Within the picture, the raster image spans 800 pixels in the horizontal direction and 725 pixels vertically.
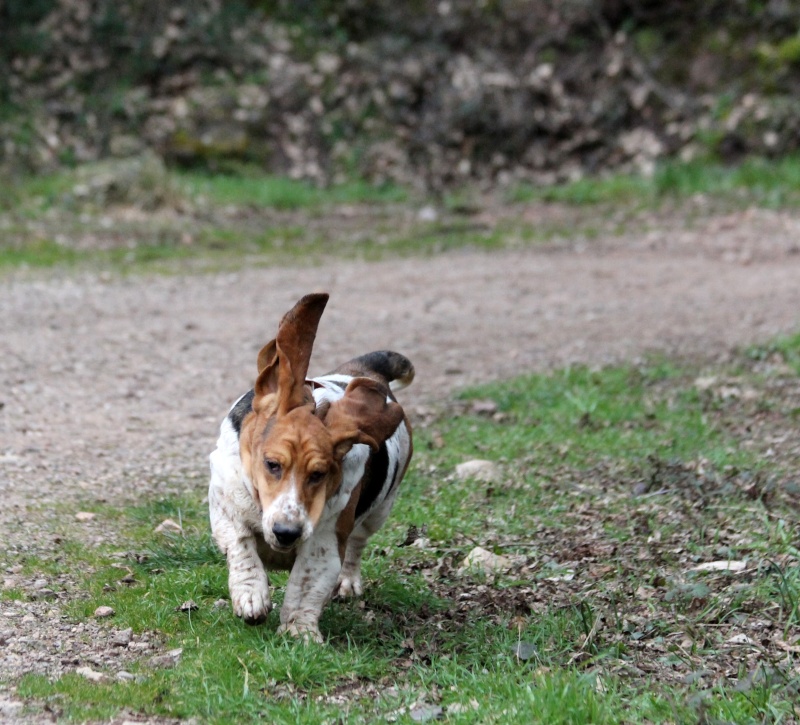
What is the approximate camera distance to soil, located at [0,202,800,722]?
5.45 meters

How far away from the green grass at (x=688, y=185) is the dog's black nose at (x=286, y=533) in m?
10.9

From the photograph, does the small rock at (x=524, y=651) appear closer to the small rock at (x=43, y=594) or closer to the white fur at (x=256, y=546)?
the white fur at (x=256, y=546)

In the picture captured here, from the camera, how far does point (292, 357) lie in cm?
405

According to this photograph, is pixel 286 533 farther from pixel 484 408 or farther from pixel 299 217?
pixel 299 217

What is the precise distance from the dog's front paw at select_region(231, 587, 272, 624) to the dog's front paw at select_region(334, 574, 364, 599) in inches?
27.2

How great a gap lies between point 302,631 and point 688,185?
11.2m

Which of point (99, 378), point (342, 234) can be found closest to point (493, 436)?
point (99, 378)

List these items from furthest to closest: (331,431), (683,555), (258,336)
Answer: (258,336)
(683,555)
(331,431)

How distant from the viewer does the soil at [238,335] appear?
545 cm

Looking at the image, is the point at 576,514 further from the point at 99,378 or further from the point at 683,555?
the point at 99,378

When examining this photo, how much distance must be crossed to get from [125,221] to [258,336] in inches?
174

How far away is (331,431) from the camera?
153 inches

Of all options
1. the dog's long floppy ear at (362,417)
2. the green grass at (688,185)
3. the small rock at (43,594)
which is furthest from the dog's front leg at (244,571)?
the green grass at (688,185)

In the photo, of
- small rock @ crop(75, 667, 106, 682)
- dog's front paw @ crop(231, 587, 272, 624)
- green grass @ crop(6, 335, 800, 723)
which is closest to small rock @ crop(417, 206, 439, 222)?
green grass @ crop(6, 335, 800, 723)
